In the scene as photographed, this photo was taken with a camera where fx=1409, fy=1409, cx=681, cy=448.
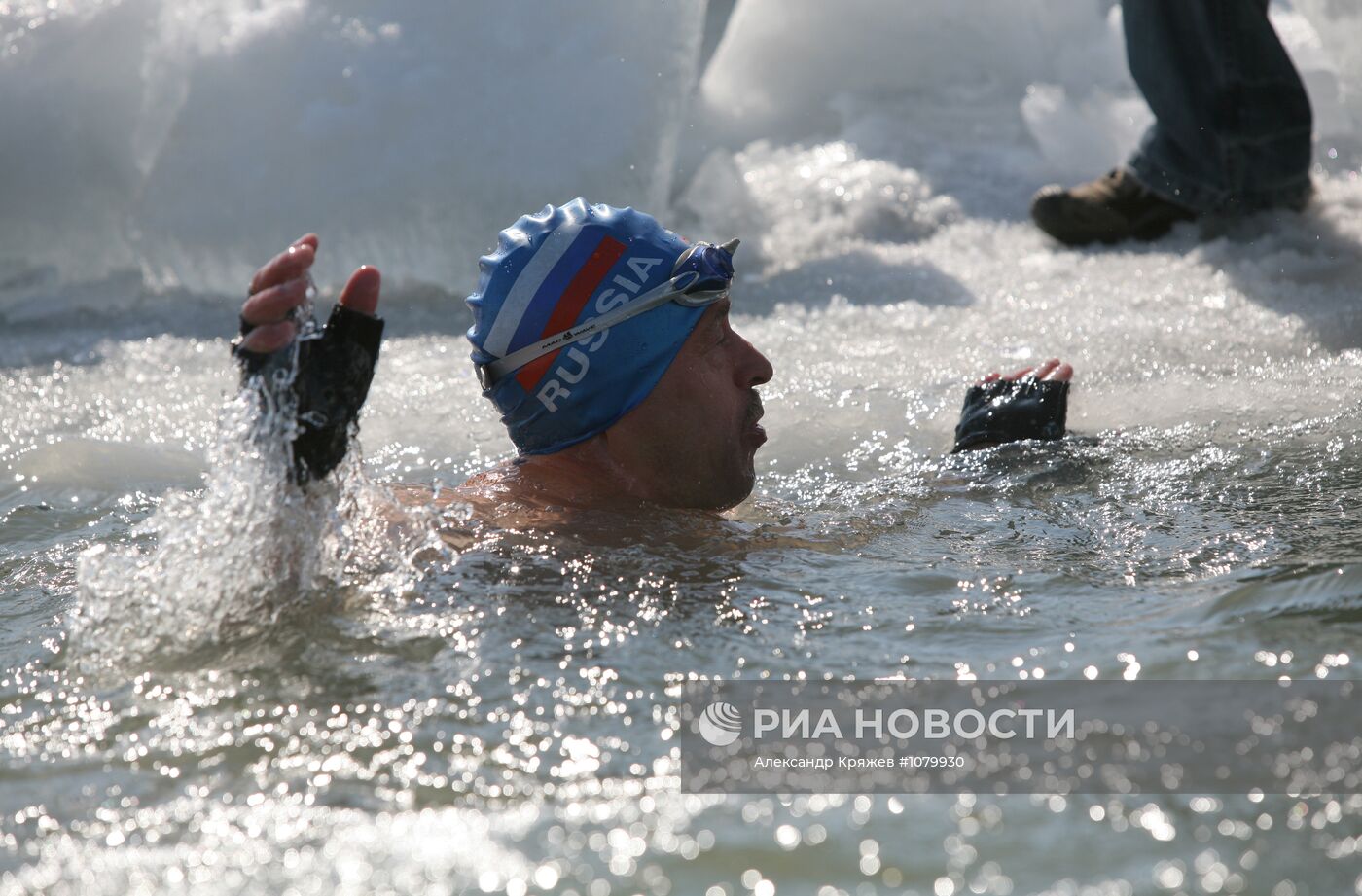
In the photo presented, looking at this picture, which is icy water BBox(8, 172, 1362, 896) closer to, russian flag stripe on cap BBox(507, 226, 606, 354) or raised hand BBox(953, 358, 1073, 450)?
raised hand BBox(953, 358, 1073, 450)

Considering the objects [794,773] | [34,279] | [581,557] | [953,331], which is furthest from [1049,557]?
[34,279]

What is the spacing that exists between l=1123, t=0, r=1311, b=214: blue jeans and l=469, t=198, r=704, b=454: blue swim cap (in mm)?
3329

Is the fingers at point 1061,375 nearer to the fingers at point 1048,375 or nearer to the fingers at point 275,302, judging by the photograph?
the fingers at point 1048,375

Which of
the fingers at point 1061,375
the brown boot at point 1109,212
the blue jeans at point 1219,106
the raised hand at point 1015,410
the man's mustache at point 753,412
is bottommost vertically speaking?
the raised hand at point 1015,410

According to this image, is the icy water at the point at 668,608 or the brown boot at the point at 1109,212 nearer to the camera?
the icy water at the point at 668,608

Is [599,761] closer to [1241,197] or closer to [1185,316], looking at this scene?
[1185,316]

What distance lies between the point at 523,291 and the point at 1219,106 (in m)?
3.57

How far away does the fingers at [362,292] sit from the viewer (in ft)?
7.63

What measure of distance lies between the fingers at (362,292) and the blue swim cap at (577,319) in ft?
2.98

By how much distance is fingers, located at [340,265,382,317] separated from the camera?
2.32m

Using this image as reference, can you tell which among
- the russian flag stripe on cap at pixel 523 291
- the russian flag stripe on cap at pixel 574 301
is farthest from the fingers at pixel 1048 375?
the russian flag stripe on cap at pixel 523 291

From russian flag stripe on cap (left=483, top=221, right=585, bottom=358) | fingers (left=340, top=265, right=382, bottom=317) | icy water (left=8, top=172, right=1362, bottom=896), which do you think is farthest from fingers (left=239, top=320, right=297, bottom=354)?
russian flag stripe on cap (left=483, top=221, right=585, bottom=358)

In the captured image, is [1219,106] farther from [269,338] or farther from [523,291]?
[269,338]

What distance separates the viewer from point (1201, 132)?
18.9 ft
